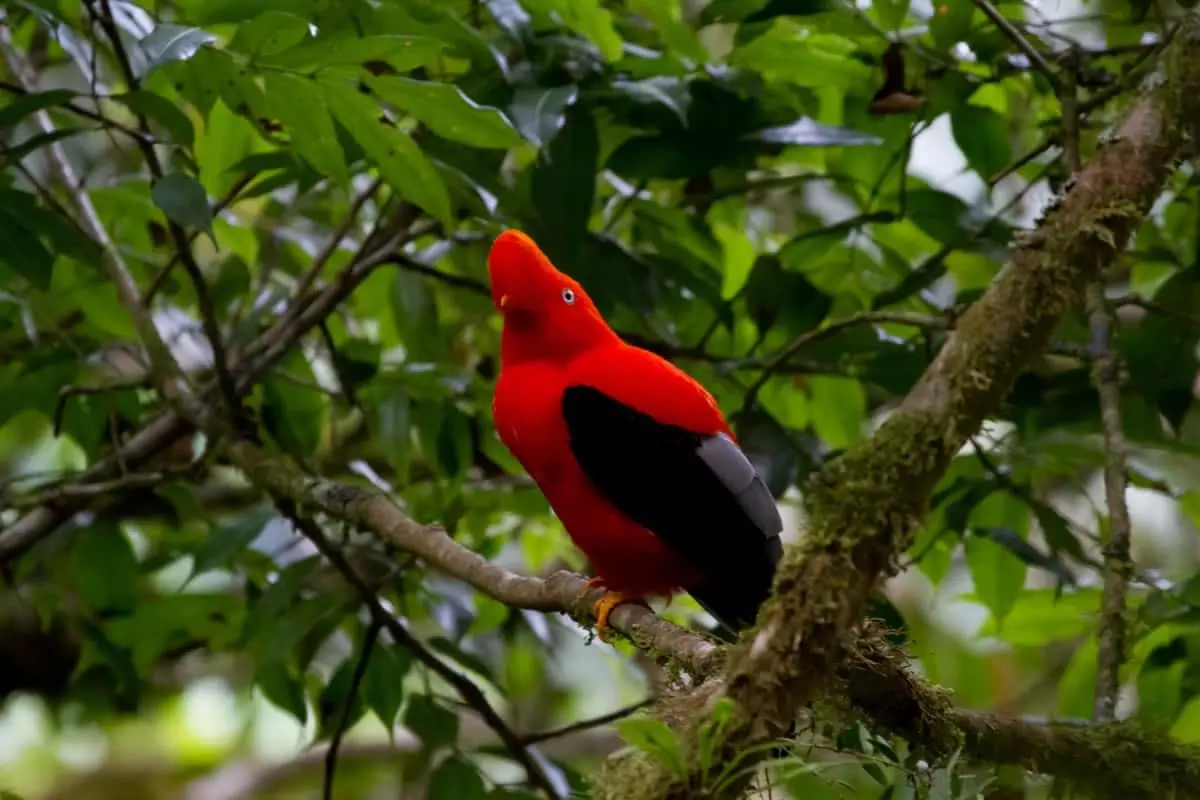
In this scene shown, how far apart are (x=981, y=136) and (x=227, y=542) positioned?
1.73 meters

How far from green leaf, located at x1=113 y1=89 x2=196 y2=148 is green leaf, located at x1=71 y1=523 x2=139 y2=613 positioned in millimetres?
1082

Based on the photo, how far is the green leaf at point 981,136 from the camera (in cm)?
251

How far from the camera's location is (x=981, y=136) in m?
2.52

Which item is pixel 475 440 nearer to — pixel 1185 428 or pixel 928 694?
pixel 928 694

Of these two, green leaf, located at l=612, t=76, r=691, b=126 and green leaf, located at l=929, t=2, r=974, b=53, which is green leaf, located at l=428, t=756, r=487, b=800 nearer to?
green leaf, located at l=612, t=76, r=691, b=126

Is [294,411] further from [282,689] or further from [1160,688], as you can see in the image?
[1160,688]

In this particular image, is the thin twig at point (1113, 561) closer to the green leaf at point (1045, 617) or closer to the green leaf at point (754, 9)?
the green leaf at point (1045, 617)

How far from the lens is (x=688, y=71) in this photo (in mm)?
2432

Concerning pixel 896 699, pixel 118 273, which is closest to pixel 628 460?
pixel 896 699

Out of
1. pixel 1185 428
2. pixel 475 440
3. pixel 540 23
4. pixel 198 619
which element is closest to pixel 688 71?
pixel 540 23

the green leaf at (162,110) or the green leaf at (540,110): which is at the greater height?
the green leaf at (540,110)

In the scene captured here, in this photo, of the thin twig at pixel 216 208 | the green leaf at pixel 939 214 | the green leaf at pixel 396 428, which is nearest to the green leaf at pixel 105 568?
the thin twig at pixel 216 208

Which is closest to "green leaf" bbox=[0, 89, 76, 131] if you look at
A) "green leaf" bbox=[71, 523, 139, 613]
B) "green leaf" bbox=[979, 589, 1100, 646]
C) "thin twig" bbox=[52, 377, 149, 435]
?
"thin twig" bbox=[52, 377, 149, 435]

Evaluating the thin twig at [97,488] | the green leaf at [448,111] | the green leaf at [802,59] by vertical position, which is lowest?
the thin twig at [97,488]
